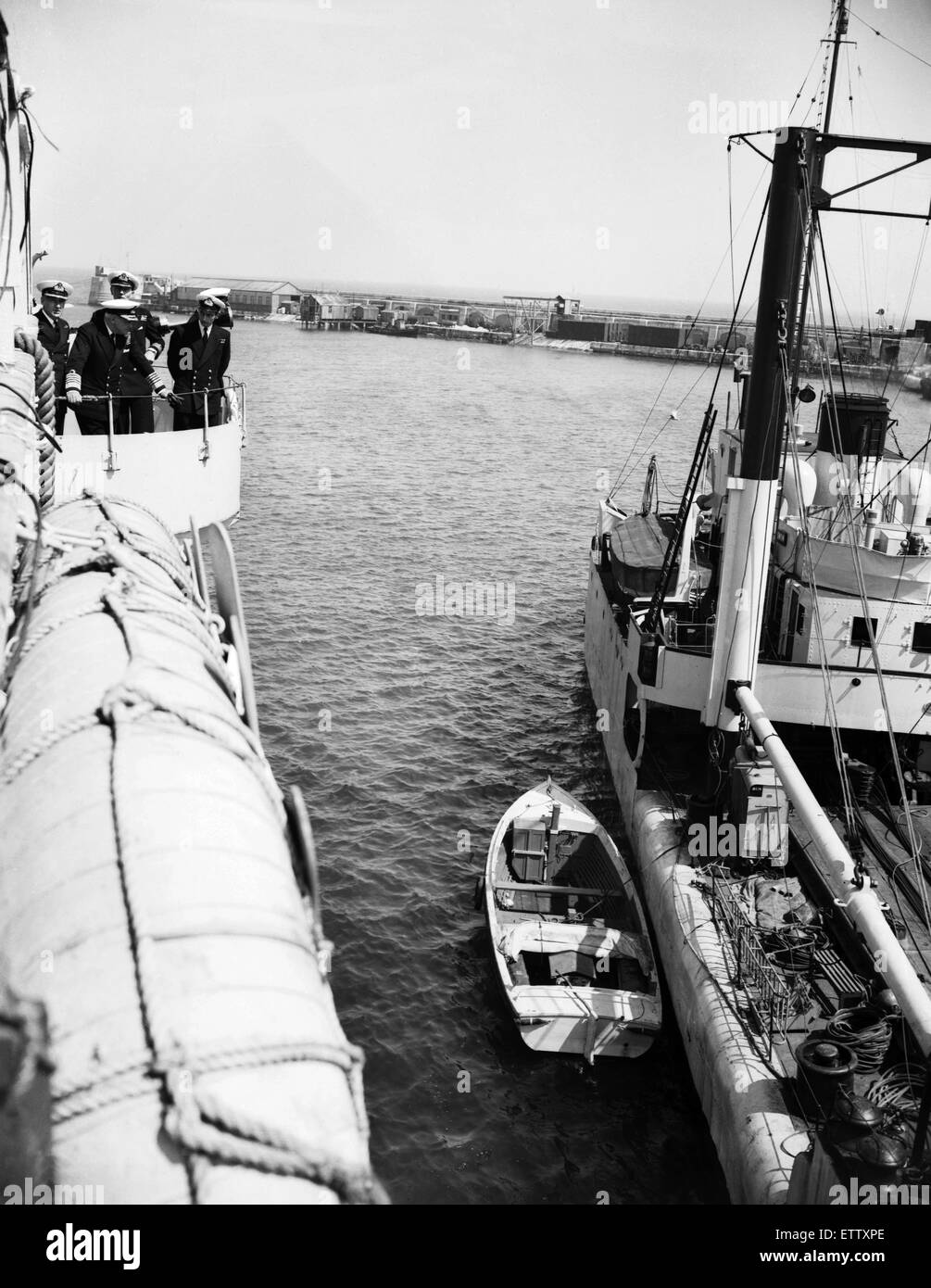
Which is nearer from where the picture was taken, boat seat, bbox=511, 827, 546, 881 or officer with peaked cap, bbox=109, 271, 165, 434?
officer with peaked cap, bbox=109, 271, 165, 434

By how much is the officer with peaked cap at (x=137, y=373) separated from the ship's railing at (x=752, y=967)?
11691mm

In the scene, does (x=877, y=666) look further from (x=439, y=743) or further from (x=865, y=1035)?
(x=439, y=743)

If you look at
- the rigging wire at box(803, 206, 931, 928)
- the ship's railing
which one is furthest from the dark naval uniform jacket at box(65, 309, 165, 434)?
the ship's railing

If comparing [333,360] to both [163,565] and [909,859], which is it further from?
[163,565]

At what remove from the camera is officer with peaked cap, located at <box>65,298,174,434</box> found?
15.8 m

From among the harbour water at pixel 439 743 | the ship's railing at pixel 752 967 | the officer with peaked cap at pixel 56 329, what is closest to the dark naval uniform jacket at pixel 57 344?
the officer with peaked cap at pixel 56 329

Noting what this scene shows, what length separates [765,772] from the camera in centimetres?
1817

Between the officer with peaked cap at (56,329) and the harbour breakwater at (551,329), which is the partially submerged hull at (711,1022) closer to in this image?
the officer with peaked cap at (56,329)

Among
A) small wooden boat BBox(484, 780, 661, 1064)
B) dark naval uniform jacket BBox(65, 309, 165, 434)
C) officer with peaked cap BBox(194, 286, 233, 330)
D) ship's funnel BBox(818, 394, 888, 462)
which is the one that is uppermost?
officer with peaked cap BBox(194, 286, 233, 330)

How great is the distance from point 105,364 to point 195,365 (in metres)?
1.82

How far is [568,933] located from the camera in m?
18.1

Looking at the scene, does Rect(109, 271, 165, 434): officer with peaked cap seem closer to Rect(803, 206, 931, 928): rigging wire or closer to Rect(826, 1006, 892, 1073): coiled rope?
Rect(803, 206, 931, 928): rigging wire

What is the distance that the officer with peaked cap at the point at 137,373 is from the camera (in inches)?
637
